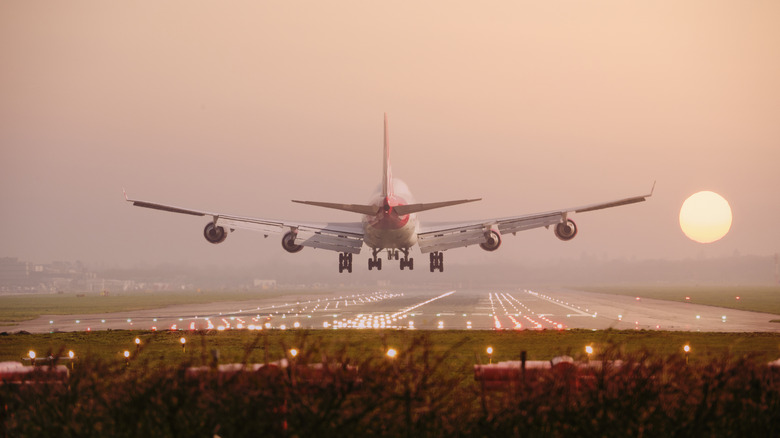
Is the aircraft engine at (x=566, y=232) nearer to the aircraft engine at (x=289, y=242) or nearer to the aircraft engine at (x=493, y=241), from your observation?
the aircraft engine at (x=493, y=241)

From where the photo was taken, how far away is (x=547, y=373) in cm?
1756

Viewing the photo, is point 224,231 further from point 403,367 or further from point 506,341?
point 403,367

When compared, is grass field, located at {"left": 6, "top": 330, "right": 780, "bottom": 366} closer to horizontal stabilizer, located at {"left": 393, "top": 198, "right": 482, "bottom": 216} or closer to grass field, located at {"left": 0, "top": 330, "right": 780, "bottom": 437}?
horizontal stabilizer, located at {"left": 393, "top": 198, "right": 482, "bottom": 216}

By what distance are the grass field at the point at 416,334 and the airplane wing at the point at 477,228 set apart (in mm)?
18528

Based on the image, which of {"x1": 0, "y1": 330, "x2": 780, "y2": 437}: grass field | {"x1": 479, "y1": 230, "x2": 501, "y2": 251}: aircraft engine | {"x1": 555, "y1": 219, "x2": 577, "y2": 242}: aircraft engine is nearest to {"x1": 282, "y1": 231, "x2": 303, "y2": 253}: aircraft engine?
{"x1": 479, "y1": 230, "x2": 501, "y2": 251}: aircraft engine

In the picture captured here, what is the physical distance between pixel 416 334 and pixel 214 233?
29.6 meters

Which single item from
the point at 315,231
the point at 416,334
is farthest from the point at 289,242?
the point at 416,334

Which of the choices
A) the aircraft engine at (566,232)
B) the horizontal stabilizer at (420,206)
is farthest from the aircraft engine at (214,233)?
the aircraft engine at (566,232)

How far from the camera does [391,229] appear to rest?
6719 cm

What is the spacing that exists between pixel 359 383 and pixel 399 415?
1141 mm

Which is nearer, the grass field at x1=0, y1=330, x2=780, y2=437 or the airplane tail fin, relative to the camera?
the grass field at x1=0, y1=330, x2=780, y2=437

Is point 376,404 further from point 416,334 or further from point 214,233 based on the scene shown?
point 214,233

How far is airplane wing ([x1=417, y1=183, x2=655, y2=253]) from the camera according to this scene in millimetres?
70500

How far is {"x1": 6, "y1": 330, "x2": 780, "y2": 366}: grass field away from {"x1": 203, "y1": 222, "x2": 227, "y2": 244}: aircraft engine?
11905 mm
